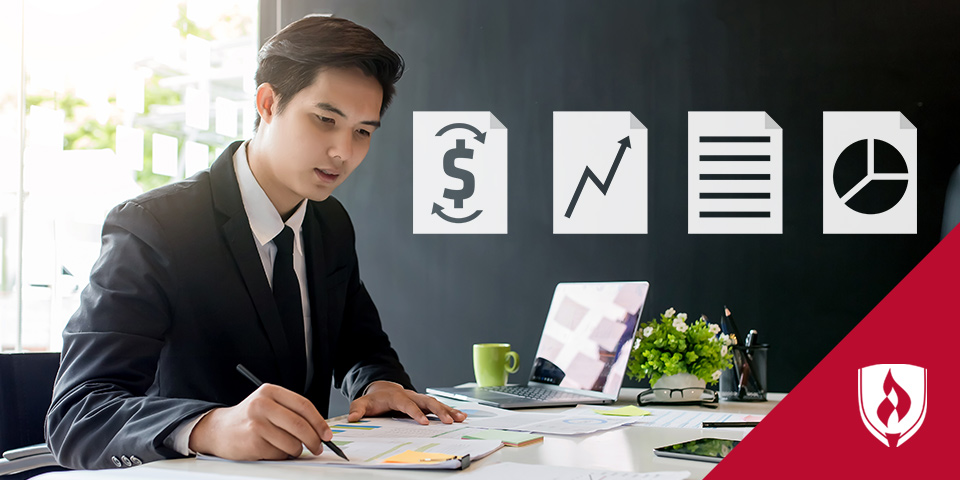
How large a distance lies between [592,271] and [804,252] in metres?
0.74

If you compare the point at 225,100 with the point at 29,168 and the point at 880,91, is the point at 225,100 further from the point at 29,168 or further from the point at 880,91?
the point at 880,91

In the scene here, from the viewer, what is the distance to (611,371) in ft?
6.13

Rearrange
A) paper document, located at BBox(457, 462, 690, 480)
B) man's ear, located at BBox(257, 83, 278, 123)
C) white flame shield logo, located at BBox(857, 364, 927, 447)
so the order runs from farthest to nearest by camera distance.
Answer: man's ear, located at BBox(257, 83, 278, 123) < white flame shield logo, located at BBox(857, 364, 927, 447) < paper document, located at BBox(457, 462, 690, 480)

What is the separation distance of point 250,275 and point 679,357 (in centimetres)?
97

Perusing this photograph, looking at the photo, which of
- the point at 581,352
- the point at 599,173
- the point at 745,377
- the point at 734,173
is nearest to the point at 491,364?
the point at 581,352

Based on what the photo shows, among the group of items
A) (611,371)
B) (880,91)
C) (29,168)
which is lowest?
(611,371)

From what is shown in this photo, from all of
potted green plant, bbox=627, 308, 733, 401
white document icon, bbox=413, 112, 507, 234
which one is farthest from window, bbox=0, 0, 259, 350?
potted green plant, bbox=627, 308, 733, 401

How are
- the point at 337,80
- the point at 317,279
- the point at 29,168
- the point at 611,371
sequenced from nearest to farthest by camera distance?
the point at 337,80
the point at 317,279
the point at 611,371
the point at 29,168

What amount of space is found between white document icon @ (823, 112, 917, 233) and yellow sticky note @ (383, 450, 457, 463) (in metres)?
2.21

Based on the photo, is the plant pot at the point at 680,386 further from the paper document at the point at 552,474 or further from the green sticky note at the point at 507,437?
the paper document at the point at 552,474

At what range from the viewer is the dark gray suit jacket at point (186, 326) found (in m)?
1.09

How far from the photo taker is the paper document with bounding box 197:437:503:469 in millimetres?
963

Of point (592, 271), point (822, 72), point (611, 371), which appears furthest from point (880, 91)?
point (611, 371)

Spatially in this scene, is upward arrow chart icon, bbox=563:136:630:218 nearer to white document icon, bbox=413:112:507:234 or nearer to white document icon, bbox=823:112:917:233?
white document icon, bbox=413:112:507:234
